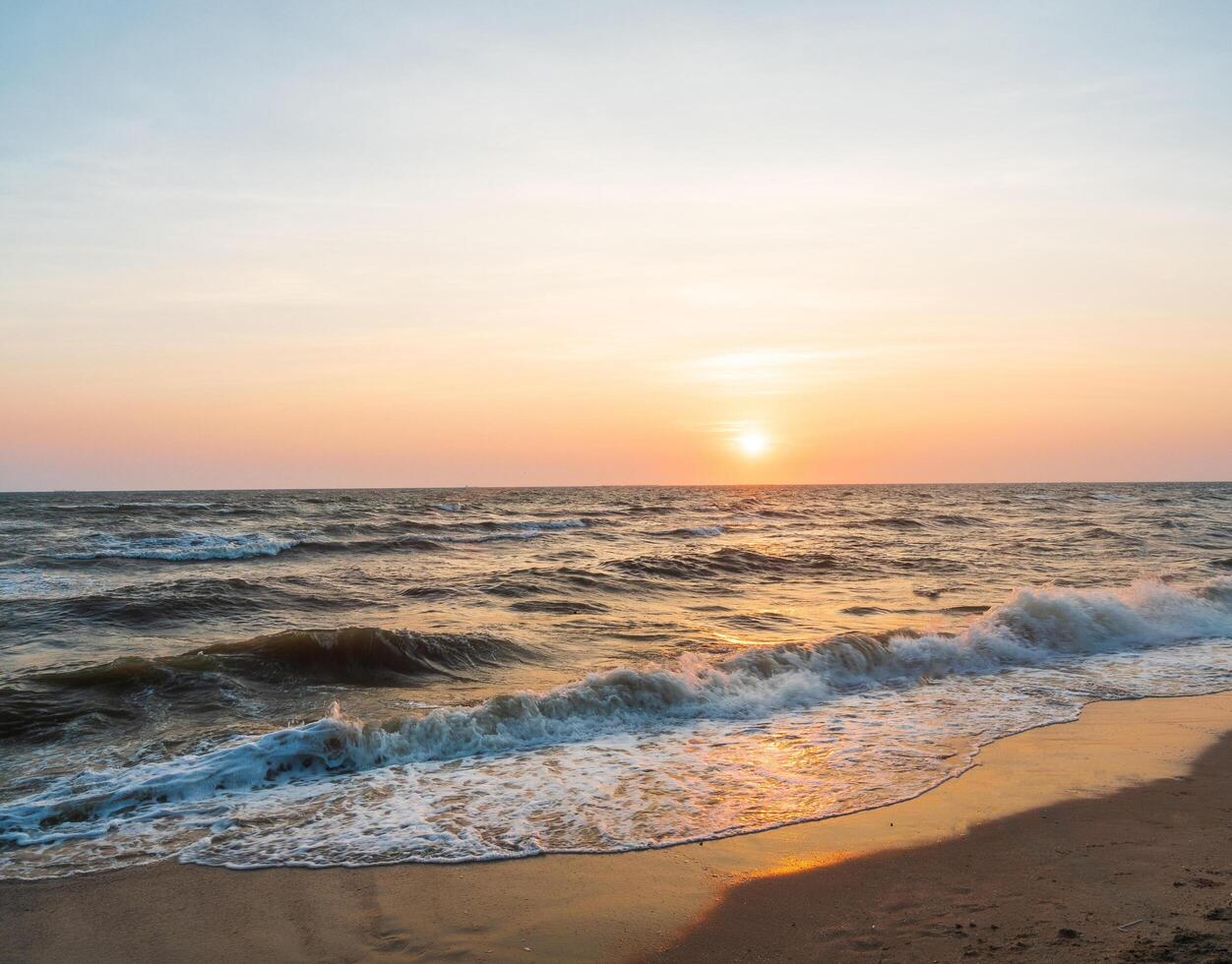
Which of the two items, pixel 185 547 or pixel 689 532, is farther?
pixel 689 532

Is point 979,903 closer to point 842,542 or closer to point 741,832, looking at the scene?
point 741,832

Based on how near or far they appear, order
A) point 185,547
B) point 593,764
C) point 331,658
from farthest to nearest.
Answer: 1. point 185,547
2. point 331,658
3. point 593,764

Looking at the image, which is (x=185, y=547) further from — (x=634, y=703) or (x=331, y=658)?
(x=634, y=703)

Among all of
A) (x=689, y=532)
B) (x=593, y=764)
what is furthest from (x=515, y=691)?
(x=689, y=532)

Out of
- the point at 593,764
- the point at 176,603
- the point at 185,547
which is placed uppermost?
the point at 185,547

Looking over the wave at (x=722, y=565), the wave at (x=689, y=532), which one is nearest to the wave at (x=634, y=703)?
the wave at (x=722, y=565)

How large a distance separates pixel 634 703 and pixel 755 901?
437 centimetres

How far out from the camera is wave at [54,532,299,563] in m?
24.2

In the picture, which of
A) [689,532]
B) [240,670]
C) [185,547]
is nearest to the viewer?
[240,670]

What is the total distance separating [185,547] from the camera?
26938 millimetres

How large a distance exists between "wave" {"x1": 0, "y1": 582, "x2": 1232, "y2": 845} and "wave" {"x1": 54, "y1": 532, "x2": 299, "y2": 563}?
15.8 meters

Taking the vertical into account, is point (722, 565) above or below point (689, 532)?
below

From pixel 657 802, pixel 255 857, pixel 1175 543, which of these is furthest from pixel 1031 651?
pixel 1175 543

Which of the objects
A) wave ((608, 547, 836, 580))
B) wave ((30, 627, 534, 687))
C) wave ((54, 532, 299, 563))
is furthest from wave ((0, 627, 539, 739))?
wave ((54, 532, 299, 563))
